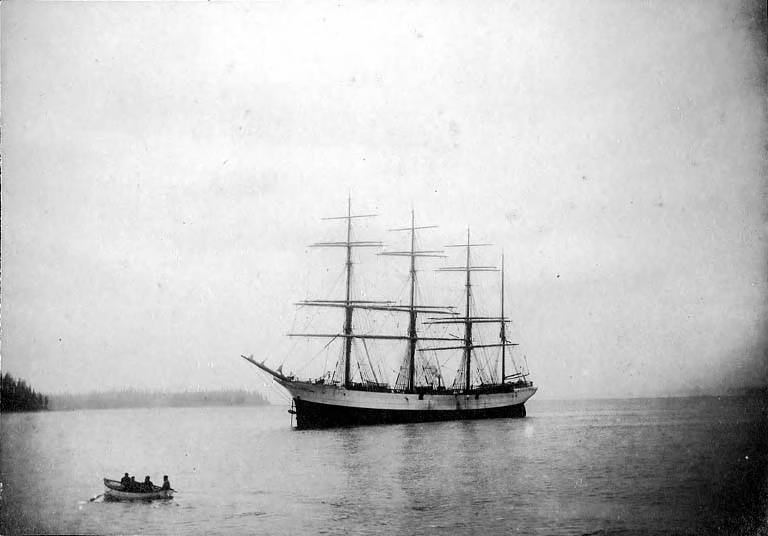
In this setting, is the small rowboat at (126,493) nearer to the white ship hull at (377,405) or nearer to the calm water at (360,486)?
the calm water at (360,486)

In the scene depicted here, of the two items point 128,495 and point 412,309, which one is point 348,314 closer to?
point 412,309

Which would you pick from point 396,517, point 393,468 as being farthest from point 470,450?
point 396,517

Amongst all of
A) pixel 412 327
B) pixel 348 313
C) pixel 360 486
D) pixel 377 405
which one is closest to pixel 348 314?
pixel 348 313

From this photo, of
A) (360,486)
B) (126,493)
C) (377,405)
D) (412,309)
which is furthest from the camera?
(377,405)

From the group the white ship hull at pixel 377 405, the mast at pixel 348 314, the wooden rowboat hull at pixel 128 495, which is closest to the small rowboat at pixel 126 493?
→ the wooden rowboat hull at pixel 128 495

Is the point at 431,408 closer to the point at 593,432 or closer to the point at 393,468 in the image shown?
the point at 593,432
